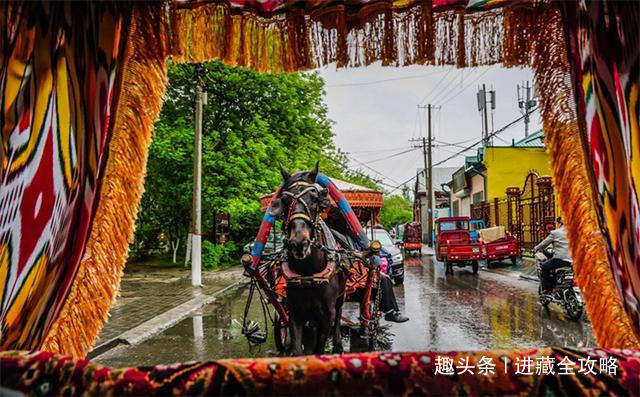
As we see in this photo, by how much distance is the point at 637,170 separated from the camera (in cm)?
202

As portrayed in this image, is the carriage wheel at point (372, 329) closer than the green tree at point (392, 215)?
Yes

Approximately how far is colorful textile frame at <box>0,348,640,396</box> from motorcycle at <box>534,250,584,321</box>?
7065 mm

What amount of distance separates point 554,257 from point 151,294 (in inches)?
384

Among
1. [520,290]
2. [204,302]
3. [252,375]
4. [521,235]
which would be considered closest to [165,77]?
[252,375]

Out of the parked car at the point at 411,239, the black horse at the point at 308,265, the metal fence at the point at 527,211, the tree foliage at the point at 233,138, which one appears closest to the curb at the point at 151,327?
the black horse at the point at 308,265

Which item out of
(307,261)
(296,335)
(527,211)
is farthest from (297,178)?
(527,211)

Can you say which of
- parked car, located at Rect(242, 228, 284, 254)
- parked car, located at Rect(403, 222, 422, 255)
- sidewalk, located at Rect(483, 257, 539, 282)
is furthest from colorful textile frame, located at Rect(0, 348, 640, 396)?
parked car, located at Rect(403, 222, 422, 255)

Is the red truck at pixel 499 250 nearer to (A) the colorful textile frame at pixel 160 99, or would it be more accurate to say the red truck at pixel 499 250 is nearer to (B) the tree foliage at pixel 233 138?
(B) the tree foliage at pixel 233 138

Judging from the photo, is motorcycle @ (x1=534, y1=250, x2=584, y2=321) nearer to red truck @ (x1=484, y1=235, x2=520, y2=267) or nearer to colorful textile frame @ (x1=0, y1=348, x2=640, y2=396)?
colorful textile frame @ (x1=0, y1=348, x2=640, y2=396)

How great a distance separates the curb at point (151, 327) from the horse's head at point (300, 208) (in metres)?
2.82

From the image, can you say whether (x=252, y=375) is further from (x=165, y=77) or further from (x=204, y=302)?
(x=204, y=302)

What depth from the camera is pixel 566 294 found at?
27.1 ft

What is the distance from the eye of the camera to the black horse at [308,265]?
12.4 feet

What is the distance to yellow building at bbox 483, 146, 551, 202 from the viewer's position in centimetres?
2622
